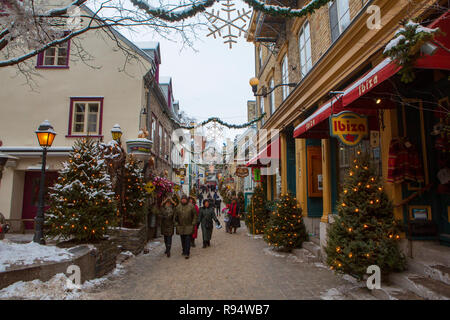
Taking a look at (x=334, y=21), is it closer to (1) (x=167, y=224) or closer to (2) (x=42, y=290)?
(1) (x=167, y=224)

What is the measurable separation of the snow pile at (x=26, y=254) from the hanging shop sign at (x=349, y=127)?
542 centimetres

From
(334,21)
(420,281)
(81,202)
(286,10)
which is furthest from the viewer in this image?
(334,21)

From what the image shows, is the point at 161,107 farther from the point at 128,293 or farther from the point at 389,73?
the point at 389,73

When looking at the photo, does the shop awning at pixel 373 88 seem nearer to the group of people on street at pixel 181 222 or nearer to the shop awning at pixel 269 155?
the group of people on street at pixel 181 222

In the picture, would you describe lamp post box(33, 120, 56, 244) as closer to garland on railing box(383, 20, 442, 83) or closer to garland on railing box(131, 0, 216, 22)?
garland on railing box(131, 0, 216, 22)

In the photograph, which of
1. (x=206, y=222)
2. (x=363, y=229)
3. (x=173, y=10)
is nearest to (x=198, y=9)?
(x=173, y=10)

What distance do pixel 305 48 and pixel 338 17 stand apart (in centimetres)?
236

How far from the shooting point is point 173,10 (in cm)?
525

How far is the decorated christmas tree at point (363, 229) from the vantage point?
4.49 m

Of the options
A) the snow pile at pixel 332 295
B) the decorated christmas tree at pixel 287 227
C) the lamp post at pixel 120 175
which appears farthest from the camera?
the lamp post at pixel 120 175

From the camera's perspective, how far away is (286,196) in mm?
8648

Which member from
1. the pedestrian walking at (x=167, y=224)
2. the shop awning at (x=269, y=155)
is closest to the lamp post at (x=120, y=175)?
the pedestrian walking at (x=167, y=224)

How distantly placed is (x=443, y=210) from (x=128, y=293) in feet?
18.7
